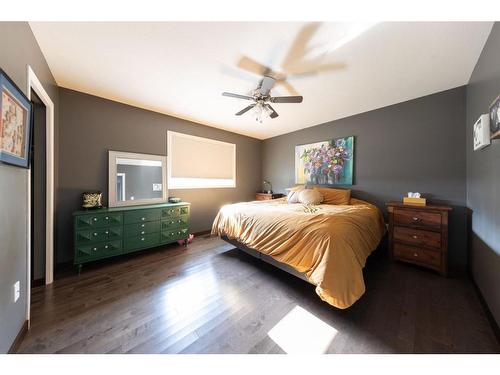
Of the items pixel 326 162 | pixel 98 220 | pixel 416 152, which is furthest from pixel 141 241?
pixel 416 152

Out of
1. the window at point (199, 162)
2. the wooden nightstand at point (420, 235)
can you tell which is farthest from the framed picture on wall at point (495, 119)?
the window at point (199, 162)

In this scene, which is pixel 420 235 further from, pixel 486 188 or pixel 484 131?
pixel 484 131

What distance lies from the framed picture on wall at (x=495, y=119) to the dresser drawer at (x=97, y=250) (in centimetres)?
399

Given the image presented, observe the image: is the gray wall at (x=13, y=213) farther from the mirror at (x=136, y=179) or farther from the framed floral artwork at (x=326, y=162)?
the framed floral artwork at (x=326, y=162)

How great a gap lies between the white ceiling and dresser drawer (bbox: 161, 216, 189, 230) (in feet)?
6.29

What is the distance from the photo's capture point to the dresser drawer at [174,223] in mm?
2918

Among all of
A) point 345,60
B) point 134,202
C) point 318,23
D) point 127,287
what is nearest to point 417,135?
point 345,60

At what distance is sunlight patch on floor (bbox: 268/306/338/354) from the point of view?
4.00ft

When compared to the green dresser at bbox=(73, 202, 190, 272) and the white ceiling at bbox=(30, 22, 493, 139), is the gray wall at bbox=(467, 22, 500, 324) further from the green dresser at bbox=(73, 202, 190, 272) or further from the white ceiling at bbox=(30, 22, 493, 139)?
the green dresser at bbox=(73, 202, 190, 272)

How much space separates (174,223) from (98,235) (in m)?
0.99

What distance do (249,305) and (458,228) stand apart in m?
2.95

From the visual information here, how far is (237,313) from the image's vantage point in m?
1.54

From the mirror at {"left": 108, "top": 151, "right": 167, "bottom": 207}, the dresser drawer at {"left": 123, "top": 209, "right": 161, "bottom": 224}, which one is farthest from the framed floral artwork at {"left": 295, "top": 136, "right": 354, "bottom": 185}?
the dresser drawer at {"left": 123, "top": 209, "right": 161, "bottom": 224}

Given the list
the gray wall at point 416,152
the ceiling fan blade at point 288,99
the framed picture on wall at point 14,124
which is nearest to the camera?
the framed picture on wall at point 14,124
